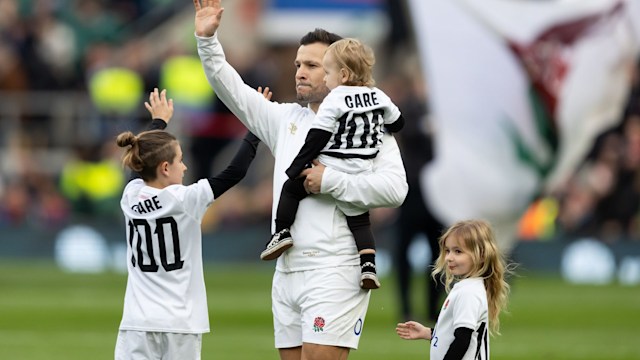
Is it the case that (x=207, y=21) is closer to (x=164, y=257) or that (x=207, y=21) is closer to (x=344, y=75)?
(x=344, y=75)

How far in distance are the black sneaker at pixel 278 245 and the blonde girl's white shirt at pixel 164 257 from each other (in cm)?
48

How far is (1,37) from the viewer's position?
26281mm

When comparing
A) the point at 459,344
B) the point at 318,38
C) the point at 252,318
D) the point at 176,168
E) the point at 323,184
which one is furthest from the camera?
the point at 252,318

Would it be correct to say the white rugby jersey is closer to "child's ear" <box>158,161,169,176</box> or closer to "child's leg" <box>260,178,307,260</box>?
"child's leg" <box>260,178,307,260</box>

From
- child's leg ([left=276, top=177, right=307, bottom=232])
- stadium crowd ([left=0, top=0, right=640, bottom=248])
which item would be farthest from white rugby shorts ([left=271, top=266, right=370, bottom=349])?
stadium crowd ([left=0, top=0, right=640, bottom=248])

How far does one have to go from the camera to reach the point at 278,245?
820 centimetres

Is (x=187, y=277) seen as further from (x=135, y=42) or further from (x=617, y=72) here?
(x=135, y=42)

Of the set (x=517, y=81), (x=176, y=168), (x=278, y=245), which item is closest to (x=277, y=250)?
(x=278, y=245)

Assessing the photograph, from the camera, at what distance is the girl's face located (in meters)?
7.90

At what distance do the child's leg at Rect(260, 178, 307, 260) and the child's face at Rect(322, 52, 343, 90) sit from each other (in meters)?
0.52

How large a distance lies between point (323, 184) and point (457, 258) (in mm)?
785

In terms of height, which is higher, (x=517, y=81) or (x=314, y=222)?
(x=517, y=81)

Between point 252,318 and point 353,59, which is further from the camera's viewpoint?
point 252,318

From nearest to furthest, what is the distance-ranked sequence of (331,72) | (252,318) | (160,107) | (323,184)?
(323,184) → (331,72) → (160,107) → (252,318)
